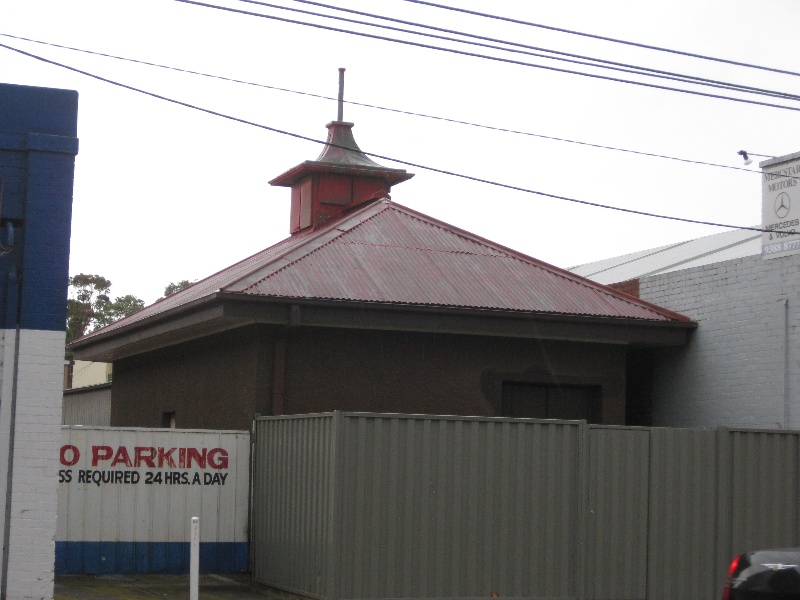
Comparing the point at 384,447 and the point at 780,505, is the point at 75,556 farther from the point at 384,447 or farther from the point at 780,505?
the point at 780,505

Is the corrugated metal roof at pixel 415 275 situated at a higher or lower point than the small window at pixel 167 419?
higher

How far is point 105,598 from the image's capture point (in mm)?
14039

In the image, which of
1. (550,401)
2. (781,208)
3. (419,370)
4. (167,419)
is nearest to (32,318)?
(419,370)

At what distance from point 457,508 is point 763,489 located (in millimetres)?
4090

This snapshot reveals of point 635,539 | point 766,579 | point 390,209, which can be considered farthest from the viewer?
point 390,209

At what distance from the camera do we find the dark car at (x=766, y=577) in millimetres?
8781

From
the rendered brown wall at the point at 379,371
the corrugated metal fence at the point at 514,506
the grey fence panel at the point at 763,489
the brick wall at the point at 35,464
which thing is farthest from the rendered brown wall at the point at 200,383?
the grey fence panel at the point at 763,489

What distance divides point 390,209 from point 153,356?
17.0 ft

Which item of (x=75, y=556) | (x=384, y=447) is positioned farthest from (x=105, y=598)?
(x=384, y=447)

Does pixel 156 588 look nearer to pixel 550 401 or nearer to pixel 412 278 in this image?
pixel 412 278

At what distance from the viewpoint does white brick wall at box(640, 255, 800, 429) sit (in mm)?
17062

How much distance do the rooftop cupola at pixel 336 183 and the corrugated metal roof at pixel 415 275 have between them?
265cm

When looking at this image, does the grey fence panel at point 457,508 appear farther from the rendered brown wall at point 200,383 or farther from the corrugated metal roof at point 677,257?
the corrugated metal roof at point 677,257

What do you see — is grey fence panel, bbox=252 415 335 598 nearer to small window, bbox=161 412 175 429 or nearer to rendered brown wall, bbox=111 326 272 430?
rendered brown wall, bbox=111 326 272 430
